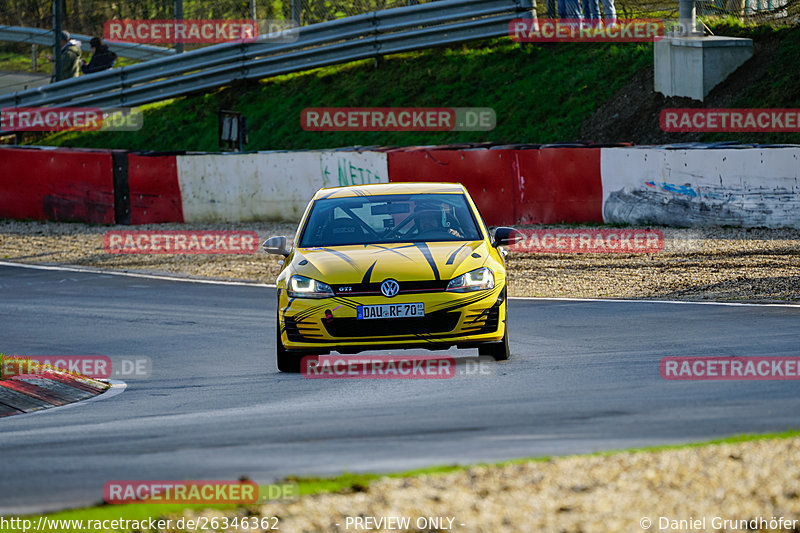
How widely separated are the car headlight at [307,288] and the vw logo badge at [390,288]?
16.5 inches

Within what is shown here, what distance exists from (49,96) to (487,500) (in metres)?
28.4

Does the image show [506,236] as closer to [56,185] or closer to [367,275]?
[367,275]

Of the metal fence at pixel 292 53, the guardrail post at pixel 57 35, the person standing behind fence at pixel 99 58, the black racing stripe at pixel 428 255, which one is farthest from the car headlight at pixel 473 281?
Answer: the person standing behind fence at pixel 99 58

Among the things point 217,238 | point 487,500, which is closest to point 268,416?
point 487,500

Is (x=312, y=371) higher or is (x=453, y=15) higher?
(x=453, y=15)

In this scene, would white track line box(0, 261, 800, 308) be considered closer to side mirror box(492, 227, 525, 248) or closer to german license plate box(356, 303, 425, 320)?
side mirror box(492, 227, 525, 248)

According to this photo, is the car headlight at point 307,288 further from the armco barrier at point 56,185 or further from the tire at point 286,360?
the armco barrier at point 56,185

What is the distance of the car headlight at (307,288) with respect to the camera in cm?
972

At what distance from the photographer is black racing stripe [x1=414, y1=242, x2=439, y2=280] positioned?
381 inches

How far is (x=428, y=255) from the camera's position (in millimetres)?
9977

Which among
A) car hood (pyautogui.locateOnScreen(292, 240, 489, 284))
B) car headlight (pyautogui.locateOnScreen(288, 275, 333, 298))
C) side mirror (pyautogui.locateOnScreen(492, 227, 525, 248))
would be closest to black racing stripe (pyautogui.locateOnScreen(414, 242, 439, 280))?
car hood (pyautogui.locateOnScreen(292, 240, 489, 284))

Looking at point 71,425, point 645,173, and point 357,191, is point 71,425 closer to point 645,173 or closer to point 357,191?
point 357,191

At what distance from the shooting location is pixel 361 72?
96.9 ft

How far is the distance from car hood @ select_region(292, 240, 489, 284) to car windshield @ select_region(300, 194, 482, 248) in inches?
7.5
